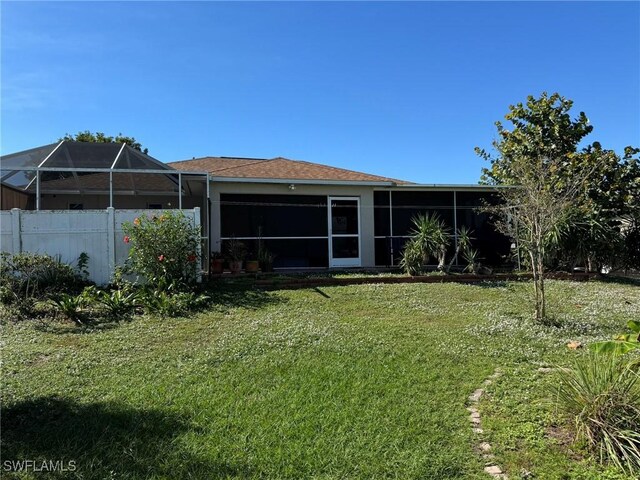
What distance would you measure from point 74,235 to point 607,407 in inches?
406

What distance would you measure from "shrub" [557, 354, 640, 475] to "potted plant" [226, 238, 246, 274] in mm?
9815

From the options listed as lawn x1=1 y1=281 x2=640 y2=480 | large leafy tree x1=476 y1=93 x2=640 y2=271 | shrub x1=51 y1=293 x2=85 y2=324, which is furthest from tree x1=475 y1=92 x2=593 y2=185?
shrub x1=51 y1=293 x2=85 y2=324

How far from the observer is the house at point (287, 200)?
1246 cm

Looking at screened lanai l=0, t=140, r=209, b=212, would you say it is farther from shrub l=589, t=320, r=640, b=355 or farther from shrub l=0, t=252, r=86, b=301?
shrub l=589, t=320, r=640, b=355

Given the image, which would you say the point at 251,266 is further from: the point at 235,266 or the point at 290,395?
the point at 290,395

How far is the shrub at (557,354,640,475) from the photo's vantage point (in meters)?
3.44

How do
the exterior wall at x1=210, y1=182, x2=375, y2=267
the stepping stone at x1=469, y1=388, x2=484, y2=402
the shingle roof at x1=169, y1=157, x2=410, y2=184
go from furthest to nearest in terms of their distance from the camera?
1. the shingle roof at x1=169, y1=157, x2=410, y2=184
2. the exterior wall at x1=210, y1=182, x2=375, y2=267
3. the stepping stone at x1=469, y1=388, x2=484, y2=402

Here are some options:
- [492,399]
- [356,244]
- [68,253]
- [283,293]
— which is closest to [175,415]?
[492,399]

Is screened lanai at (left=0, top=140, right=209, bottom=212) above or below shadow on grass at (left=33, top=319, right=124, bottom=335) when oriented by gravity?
above

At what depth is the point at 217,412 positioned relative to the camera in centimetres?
414

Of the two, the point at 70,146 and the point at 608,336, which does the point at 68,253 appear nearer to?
the point at 70,146

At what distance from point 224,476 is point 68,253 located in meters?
8.66

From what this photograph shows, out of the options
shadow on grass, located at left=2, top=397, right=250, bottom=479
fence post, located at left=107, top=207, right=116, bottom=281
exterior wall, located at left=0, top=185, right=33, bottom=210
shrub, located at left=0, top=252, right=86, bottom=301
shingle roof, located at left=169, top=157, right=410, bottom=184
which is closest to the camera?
shadow on grass, located at left=2, top=397, right=250, bottom=479

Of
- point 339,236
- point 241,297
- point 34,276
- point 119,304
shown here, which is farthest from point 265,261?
point 34,276
